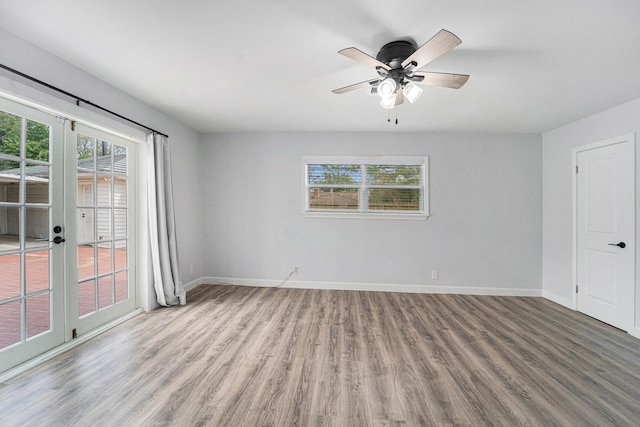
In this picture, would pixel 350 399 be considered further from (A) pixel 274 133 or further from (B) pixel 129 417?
(A) pixel 274 133

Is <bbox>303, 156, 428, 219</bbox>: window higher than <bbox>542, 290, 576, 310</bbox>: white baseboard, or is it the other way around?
<bbox>303, 156, 428, 219</bbox>: window

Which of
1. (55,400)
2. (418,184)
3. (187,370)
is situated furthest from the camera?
(418,184)

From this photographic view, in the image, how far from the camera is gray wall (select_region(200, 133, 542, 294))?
4.24 meters

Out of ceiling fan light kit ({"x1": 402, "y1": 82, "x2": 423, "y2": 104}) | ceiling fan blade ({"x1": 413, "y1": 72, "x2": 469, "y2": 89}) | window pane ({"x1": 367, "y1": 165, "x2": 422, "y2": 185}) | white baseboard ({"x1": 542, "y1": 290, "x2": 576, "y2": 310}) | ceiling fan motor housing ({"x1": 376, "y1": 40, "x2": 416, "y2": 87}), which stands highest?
ceiling fan motor housing ({"x1": 376, "y1": 40, "x2": 416, "y2": 87})

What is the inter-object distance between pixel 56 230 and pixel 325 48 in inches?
109

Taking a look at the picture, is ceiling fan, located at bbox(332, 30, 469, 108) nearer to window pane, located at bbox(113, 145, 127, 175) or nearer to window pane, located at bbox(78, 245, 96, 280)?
window pane, located at bbox(113, 145, 127, 175)

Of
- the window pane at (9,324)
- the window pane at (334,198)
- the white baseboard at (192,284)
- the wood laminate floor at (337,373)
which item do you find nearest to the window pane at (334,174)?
the window pane at (334,198)

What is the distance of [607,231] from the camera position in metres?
3.26

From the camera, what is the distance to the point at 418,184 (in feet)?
14.4

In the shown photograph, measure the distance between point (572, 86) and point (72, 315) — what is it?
5243 millimetres

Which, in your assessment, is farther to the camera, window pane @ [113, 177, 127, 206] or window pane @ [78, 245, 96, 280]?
window pane @ [113, 177, 127, 206]

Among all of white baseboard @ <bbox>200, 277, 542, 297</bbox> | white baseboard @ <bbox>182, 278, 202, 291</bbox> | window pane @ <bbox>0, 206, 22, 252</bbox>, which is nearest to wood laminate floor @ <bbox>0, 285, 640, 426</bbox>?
white baseboard @ <bbox>182, 278, 202, 291</bbox>

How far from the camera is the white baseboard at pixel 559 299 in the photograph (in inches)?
144

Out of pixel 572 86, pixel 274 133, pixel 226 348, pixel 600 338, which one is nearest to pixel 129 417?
pixel 226 348
